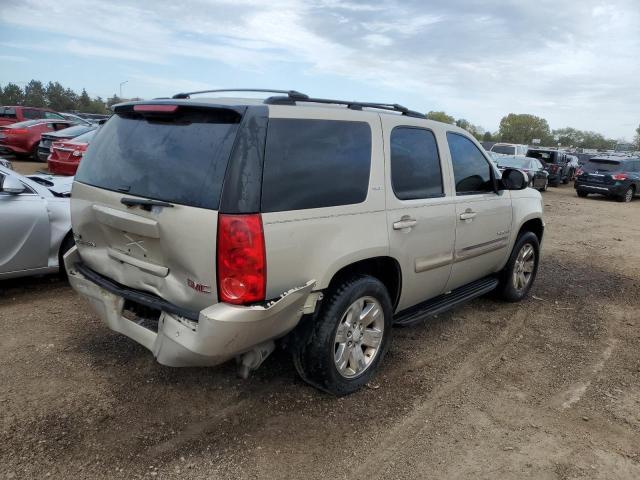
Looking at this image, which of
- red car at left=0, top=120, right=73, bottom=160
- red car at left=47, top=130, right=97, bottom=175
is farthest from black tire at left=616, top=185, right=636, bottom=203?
red car at left=0, top=120, right=73, bottom=160

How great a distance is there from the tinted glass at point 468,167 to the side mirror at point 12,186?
13.0ft

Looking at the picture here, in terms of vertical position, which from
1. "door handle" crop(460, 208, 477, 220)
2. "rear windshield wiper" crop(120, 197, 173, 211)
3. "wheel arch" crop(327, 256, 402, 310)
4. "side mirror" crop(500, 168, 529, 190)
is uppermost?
"side mirror" crop(500, 168, 529, 190)

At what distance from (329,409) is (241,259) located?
131cm

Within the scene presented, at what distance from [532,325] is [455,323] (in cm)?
79

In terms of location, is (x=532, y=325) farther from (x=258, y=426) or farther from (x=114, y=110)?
(x=114, y=110)

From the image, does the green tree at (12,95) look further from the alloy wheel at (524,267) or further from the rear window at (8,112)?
the alloy wheel at (524,267)

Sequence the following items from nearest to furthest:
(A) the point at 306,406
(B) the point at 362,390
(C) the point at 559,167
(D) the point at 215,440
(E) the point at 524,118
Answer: (D) the point at 215,440 → (A) the point at 306,406 → (B) the point at 362,390 → (C) the point at 559,167 → (E) the point at 524,118

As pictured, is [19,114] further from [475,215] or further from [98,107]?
[98,107]

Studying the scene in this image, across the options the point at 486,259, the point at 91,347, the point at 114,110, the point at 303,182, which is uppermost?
the point at 114,110

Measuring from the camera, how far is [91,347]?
13.1ft

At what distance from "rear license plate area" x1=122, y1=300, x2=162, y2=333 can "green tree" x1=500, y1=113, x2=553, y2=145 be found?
105282 millimetres

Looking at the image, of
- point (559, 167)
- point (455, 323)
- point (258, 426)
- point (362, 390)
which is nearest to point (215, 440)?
point (258, 426)

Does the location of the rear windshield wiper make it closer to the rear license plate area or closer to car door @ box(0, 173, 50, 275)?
the rear license plate area

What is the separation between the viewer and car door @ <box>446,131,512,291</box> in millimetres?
4223
